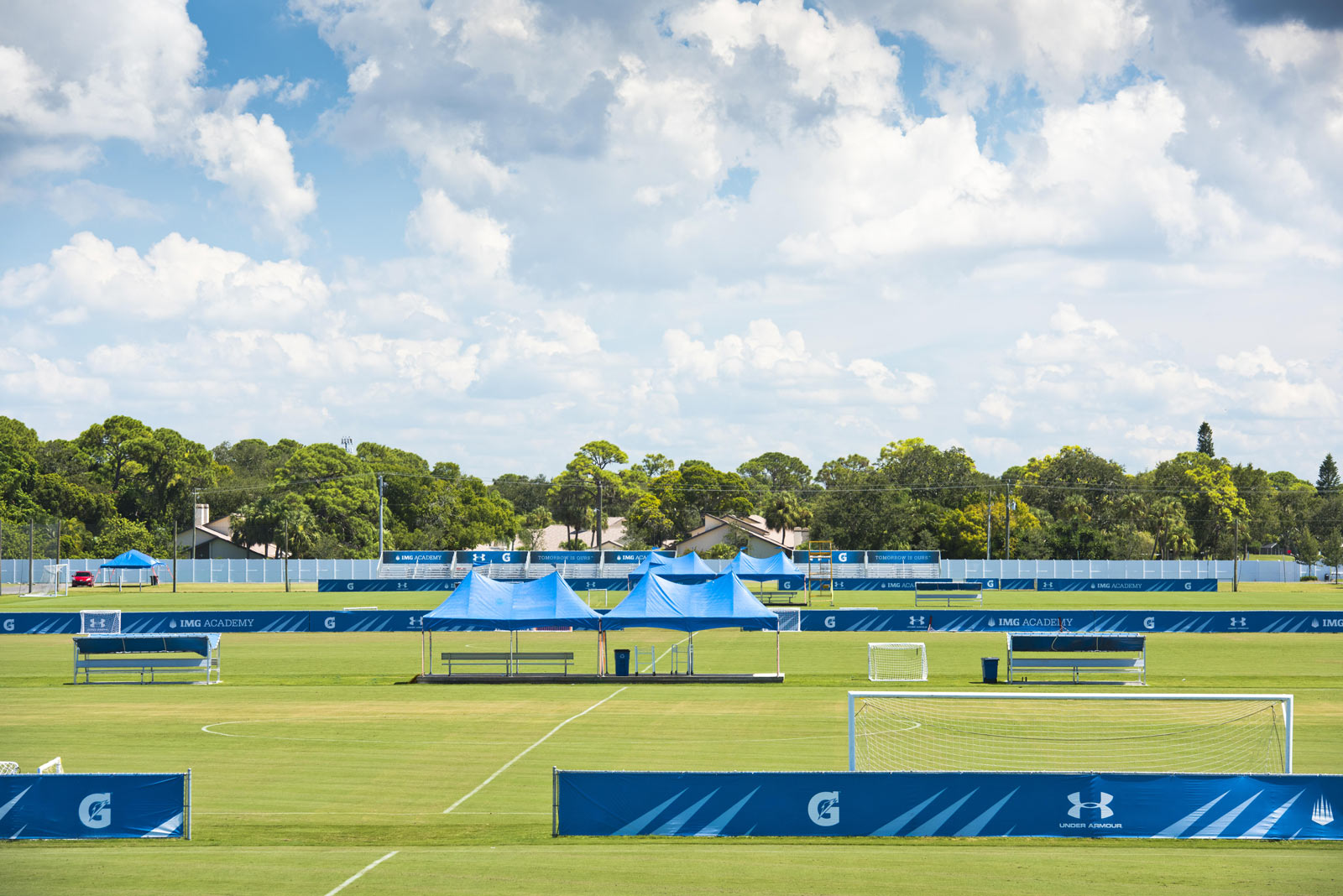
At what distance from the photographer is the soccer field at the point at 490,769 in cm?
1238

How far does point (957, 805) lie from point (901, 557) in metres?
81.1

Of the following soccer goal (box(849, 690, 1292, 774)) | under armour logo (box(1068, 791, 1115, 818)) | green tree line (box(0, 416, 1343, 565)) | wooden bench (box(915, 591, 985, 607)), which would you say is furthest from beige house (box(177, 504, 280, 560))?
under armour logo (box(1068, 791, 1115, 818))

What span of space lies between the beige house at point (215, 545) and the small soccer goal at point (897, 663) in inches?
3655

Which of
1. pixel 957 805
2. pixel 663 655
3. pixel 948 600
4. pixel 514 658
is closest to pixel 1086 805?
pixel 957 805

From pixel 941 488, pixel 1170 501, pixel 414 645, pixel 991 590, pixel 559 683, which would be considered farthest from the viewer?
pixel 941 488

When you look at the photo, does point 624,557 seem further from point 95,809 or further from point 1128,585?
point 95,809

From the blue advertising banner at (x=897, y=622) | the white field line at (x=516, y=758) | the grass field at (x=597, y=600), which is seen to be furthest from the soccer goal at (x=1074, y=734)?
the grass field at (x=597, y=600)

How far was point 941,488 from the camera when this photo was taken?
127m

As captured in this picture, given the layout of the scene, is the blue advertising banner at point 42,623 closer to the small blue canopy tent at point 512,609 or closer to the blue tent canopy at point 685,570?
the blue tent canopy at point 685,570

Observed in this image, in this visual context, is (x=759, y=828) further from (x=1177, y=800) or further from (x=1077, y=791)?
(x=1177, y=800)

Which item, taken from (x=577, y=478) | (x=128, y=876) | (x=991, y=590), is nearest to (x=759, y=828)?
(x=128, y=876)

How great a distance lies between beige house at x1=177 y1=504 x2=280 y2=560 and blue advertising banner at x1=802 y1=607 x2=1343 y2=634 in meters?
82.4

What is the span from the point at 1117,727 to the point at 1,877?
1808 cm

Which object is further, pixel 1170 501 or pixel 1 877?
pixel 1170 501
